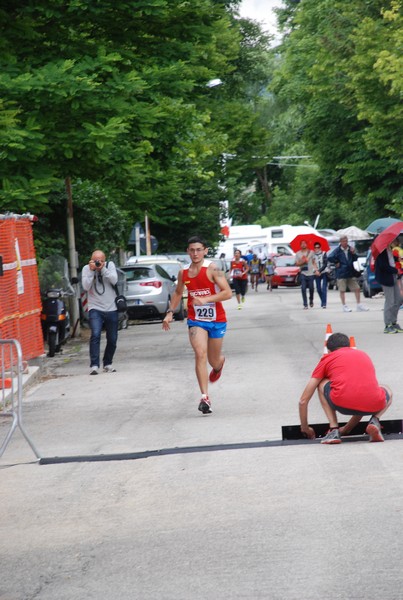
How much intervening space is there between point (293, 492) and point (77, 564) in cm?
204

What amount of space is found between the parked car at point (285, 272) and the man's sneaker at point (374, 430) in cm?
5354

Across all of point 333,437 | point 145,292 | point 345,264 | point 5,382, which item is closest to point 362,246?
point 345,264

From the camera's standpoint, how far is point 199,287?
44.4 feet

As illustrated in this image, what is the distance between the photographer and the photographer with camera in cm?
1888

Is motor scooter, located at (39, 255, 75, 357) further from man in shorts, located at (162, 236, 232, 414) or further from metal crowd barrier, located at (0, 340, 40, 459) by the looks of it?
metal crowd barrier, located at (0, 340, 40, 459)

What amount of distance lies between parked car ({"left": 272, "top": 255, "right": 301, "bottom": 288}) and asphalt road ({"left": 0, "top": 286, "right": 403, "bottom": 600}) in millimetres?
48300

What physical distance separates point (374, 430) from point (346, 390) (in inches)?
16.1

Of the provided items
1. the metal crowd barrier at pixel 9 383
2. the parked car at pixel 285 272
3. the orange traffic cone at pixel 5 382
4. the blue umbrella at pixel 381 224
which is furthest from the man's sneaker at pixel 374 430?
the parked car at pixel 285 272

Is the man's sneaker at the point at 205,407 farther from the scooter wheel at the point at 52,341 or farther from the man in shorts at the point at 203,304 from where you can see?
the scooter wheel at the point at 52,341

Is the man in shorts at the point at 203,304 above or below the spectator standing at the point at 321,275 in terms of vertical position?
above

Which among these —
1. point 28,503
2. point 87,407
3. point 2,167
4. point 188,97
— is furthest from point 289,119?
point 28,503

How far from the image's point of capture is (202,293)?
533 inches

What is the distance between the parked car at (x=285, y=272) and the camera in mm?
64375

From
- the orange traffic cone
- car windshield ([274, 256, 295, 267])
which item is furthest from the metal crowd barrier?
car windshield ([274, 256, 295, 267])
